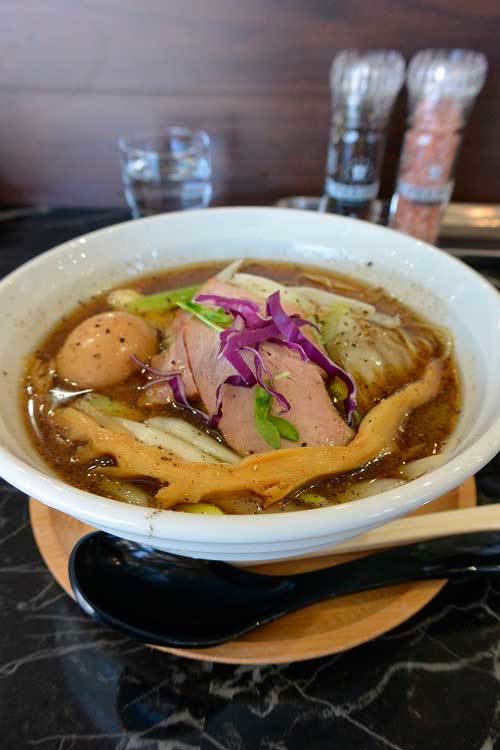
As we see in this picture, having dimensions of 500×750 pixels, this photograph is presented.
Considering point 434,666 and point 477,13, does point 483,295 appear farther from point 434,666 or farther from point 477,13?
point 477,13

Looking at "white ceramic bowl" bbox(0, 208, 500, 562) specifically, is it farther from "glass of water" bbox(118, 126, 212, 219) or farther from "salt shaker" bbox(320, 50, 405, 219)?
"glass of water" bbox(118, 126, 212, 219)

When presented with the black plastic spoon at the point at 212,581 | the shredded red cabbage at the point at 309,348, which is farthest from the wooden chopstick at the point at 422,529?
the shredded red cabbage at the point at 309,348

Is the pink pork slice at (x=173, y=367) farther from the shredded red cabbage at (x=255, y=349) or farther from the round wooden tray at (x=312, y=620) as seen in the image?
the round wooden tray at (x=312, y=620)

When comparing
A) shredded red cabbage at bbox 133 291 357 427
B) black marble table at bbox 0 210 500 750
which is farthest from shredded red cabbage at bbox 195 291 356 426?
black marble table at bbox 0 210 500 750

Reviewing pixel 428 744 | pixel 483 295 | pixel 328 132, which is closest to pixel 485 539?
pixel 428 744

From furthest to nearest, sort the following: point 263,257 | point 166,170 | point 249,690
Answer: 1. point 166,170
2. point 263,257
3. point 249,690

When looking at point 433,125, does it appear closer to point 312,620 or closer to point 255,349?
point 255,349

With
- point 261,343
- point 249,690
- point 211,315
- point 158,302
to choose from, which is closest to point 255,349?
point 261,343
